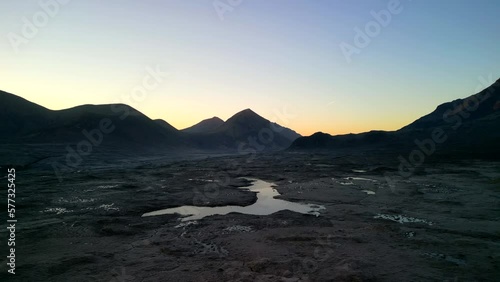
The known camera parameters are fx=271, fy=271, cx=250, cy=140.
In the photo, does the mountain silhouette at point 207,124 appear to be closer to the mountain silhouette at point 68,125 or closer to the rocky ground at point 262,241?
the mountain silhouette at point 68,125

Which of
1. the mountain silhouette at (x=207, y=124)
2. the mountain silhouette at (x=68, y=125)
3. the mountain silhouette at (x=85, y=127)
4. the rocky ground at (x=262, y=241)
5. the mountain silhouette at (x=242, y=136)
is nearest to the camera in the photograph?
the rocky ground at (x=262, y=241)

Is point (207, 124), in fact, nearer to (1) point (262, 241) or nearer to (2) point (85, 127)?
(2) point (85, 127)

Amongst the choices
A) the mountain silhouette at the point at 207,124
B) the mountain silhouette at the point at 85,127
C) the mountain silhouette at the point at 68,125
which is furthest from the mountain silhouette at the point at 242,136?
the mountain silhouette at the point at 207,124

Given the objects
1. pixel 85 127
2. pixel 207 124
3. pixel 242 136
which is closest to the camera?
pixel 85 127

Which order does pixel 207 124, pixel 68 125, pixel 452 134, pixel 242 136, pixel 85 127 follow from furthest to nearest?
pixel 207 124 < pixel 242 136 < pixel 452 134 < pixel 85 127 < pixel 68 125

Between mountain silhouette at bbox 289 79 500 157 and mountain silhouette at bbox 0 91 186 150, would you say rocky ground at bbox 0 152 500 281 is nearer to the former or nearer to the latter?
mountain silhouette at bbox 289 79 500 157

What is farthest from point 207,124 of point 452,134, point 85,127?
point 452,134

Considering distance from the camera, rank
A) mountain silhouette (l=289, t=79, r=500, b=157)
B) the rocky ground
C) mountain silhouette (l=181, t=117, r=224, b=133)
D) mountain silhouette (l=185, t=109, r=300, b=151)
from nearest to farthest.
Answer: the rocky ground < mountain silhouette (l=289, t=79, r=500, b=157) < mountain silhouette (l=185, t=109, r=300, b=151) < mountain silhouette (l=181, t=117, r=224, b=133)

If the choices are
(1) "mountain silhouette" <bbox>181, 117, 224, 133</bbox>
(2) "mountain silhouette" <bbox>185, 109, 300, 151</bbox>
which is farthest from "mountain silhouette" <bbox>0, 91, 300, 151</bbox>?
(1) "mountain silhouette" <bbox>181, 117, 224, 133</bbox>

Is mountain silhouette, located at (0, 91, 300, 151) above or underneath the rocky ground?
above

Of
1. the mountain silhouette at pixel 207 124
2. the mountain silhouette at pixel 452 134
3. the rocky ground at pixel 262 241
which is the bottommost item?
the rocky ground at pixel 262 241

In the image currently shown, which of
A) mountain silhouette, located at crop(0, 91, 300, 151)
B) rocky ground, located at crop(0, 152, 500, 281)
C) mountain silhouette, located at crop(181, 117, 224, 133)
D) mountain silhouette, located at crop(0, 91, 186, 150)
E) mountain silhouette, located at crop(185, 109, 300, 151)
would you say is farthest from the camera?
mountain silhouette, located at crop(181, 117, 224, 133)

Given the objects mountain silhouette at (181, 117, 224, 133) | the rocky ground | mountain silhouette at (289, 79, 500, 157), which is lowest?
the rocky ground
